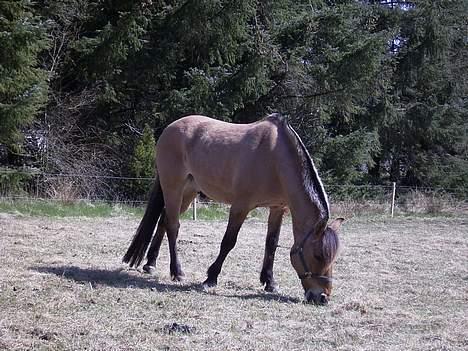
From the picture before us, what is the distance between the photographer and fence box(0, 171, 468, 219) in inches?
562

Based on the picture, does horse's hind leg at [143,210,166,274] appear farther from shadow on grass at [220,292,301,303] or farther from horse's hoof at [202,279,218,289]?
shadow on grass at [220,292,301,303]

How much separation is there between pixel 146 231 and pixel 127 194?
28.4ft

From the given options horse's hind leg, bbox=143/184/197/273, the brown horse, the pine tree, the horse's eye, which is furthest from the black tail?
the pine tree

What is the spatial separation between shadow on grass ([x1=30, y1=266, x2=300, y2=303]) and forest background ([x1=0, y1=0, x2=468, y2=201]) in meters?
6.85

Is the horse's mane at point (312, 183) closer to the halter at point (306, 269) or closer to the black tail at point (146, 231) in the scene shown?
the halter at point (306, 269)

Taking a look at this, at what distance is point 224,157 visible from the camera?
276 inches

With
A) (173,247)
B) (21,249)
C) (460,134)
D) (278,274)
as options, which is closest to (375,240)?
(278,274)

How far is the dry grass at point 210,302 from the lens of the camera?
173 inches

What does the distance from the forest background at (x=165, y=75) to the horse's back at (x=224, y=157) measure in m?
6.40

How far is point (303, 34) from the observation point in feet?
61.4

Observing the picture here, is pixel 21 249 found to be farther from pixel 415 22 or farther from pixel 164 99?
pixel 415 22

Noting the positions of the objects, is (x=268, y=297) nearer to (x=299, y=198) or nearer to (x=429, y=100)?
(x=299, y=198)

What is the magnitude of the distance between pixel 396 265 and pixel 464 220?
9665 mm

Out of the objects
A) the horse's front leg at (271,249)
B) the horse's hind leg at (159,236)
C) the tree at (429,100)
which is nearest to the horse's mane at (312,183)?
the horse's front leg at (271,249)
